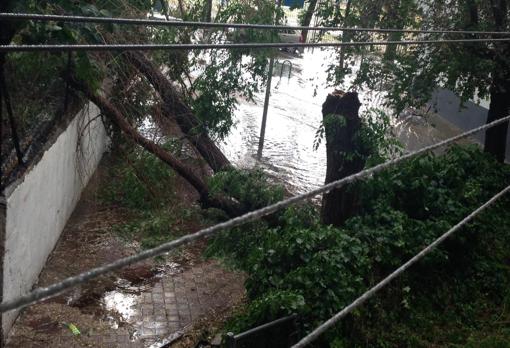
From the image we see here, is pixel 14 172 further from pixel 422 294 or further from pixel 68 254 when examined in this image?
pixel 422 294

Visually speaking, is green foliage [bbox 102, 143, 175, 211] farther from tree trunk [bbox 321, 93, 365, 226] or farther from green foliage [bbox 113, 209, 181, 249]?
tree trunk [bbox 321, 93, 365, 226]

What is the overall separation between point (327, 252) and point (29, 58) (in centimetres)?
484

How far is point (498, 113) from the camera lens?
33.6ft

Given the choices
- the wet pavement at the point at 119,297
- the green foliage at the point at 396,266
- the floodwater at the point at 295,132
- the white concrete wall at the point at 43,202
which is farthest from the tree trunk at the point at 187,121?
the green foliage at the point at 396,266

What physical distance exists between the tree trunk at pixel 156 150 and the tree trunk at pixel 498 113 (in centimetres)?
475

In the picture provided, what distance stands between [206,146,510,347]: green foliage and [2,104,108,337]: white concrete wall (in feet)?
7.98

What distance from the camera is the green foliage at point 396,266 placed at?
4.35m

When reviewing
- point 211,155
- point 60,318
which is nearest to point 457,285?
point 60,318

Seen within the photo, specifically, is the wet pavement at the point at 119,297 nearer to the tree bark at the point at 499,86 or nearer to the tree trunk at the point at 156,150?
the tree trunk at the point at 156,150

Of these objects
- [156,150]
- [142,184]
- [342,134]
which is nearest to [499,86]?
[342,134]

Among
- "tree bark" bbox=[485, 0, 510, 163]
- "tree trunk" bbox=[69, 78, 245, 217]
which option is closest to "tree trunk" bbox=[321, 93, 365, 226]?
"tree trunk" bbox=[69, 78, 245, 217]

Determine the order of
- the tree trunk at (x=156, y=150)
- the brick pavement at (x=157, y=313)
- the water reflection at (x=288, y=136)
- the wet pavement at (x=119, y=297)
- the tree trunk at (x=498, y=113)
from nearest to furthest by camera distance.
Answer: the brick pavement at (x=157, y=313) < the wet pavement at (x=119, y=297) < the tree trunk at (x=156, y=150) < the tree trunk at (x=498, y=113) < the water reflection at (x=288, y=136)

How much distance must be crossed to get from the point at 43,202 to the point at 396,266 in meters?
4.33

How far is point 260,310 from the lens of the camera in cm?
421
